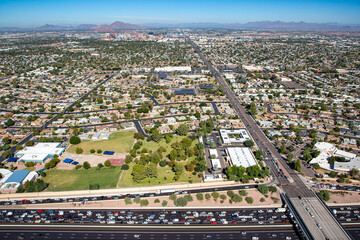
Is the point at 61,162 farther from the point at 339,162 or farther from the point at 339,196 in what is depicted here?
the point at 339,162

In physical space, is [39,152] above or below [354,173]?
below

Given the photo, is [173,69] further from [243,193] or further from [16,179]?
[243,193]

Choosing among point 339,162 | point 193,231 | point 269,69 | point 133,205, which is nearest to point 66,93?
point 133,205

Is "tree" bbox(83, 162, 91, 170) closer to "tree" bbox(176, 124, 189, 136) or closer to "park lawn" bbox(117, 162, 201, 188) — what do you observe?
"park lawn" bbox(117, 162, 201, 188)

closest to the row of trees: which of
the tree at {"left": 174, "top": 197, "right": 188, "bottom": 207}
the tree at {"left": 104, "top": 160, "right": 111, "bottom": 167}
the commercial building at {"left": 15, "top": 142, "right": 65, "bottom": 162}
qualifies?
the tree at {"left": 174, "top": 197, "right": 188, "bottom": 207}

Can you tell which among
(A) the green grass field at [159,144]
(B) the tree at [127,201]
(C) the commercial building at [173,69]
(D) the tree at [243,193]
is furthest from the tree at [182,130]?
(C) the commercial building at [173,69]

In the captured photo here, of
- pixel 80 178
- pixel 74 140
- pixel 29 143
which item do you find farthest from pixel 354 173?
pixel 29 143

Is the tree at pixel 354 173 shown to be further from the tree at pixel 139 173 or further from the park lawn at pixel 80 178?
the park lawn at pixel 80 178
